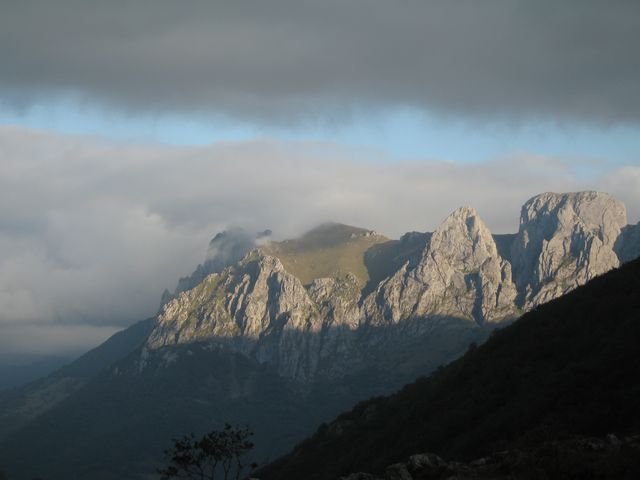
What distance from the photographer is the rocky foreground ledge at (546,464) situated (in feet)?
233

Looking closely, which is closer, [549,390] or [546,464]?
[546,464]

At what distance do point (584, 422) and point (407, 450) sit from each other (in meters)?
52.9

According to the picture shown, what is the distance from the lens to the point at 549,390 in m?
156

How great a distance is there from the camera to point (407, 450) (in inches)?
6988

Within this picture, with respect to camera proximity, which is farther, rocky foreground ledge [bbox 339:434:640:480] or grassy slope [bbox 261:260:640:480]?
grassy slope [bbox 261:260:640:480]

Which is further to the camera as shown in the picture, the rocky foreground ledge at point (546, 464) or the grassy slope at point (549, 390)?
the grassy slope at point (549, 390)

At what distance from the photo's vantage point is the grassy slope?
136m

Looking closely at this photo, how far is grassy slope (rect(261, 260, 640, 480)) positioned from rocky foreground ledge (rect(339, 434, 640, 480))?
3590 cm

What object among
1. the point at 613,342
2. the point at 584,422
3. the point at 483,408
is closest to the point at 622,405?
the point at 584,422

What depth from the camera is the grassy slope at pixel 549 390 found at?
136m

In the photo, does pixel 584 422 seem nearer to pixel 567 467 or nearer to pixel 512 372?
pixel 512 372

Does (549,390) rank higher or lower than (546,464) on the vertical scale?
higher

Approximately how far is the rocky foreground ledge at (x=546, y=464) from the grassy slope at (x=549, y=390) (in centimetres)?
3590

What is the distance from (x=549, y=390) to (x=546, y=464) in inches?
3392
